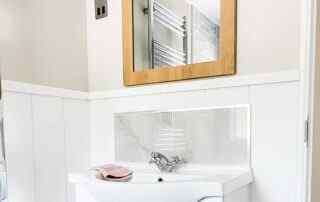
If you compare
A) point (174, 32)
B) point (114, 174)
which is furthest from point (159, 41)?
point (114, 174)

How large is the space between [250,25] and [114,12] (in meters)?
0.77

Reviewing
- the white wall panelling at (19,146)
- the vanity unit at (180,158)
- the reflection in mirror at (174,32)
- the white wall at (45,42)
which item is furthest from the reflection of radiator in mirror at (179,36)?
the white wall panelling at (19,146)

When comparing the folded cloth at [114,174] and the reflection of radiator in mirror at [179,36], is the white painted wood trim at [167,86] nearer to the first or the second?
the reflection of radiator in mirror at [179,36]

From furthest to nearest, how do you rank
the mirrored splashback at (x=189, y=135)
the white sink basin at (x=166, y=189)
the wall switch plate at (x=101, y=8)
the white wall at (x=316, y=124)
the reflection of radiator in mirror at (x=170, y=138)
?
1. the wall switch plate at (x=101, y=8)
2. the reflection of radiator in mirror at (x=170, y=138)
3. the mirrored splashback at (x=189, y=135)
4. the white sink basin at (x=166, y=189)
5. the white wall at (x=316, y=124)

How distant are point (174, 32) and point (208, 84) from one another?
315 mm

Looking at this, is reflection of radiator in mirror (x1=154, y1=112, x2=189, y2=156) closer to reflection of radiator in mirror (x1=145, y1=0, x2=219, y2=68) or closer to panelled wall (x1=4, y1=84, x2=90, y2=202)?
reflection of radiator in mirror (x1=145, y1=0, x2=219, y2=68)

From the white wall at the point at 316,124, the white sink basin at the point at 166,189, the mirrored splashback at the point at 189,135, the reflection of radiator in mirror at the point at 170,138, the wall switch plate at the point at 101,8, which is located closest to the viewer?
the white wall at the point at 316,124

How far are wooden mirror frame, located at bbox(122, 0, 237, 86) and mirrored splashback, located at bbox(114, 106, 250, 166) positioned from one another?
0.17 m

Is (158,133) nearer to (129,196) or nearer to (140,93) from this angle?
(140,93)

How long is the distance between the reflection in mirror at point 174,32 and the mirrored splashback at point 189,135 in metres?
0.26

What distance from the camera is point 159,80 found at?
1.41 m

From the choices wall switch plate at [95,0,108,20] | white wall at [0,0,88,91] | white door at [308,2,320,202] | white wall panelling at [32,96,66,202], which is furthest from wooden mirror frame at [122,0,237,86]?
white door at [308,2,320,202]

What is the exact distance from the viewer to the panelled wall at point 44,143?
1231mm

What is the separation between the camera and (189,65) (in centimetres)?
133
